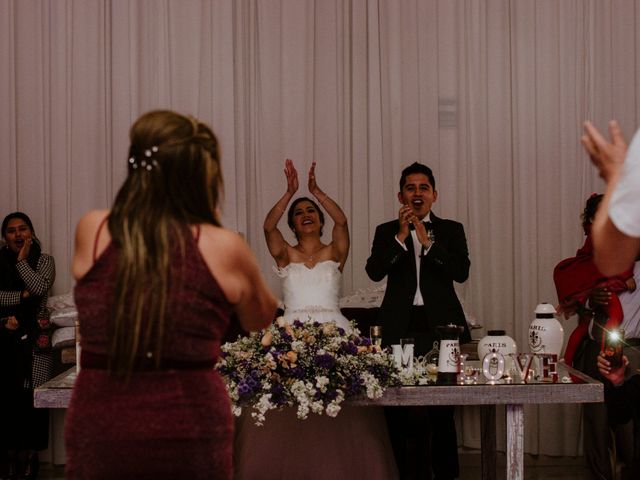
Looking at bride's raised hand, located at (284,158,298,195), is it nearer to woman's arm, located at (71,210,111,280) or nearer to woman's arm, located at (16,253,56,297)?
woman's arm, located at (16,253,56,297)

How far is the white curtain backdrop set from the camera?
6.19 metres

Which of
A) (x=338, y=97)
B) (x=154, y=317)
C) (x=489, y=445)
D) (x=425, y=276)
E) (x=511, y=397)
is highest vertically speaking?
(x=338, y=97)

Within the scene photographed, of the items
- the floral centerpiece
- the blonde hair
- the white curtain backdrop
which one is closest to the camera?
the blonde hair

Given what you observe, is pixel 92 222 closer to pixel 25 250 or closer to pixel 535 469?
pixel 25 250

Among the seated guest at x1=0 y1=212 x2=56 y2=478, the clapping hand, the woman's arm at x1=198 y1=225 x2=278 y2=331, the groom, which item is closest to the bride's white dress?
the groom

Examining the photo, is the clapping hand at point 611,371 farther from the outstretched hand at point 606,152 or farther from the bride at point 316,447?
the outstretched hand at point 606,152

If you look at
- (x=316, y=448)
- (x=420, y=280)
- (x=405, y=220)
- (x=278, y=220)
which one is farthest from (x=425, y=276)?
(x=316, y=448)

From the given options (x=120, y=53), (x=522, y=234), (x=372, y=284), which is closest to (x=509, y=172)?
(x=522, y=234)

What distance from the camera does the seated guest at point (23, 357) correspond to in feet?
17.9

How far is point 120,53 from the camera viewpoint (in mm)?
6246

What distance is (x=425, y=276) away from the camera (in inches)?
187

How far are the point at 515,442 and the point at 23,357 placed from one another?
9.89 feet

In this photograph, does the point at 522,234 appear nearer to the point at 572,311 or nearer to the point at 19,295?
the point at 572,311

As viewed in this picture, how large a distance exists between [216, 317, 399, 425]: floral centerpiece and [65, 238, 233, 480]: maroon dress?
1644 millimetres
